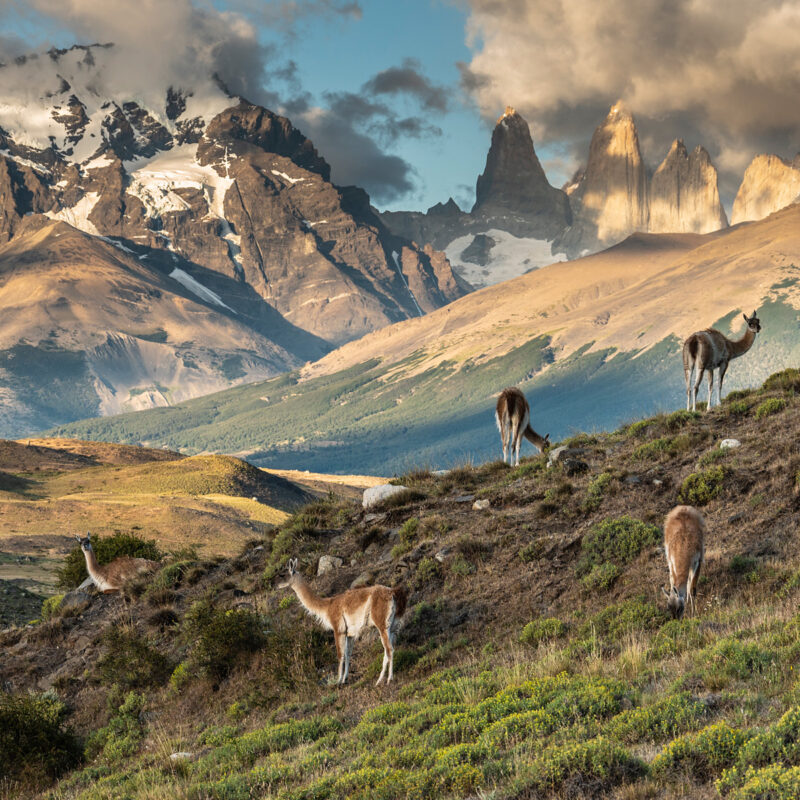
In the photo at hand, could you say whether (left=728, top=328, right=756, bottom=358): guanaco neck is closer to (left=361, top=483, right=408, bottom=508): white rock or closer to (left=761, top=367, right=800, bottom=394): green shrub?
(left=761, top=367, right=800, bottom=394): green shrub

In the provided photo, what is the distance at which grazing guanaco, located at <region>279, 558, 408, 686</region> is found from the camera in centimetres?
1415

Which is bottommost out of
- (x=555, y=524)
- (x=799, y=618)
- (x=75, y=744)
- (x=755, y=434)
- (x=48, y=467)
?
(x=75, y=744)

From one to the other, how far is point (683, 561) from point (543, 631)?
2.83 metres

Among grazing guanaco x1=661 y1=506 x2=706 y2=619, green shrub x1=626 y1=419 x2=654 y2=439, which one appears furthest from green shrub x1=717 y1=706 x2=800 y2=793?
green shrub x1=626 y1=419 x2=654 y2=439

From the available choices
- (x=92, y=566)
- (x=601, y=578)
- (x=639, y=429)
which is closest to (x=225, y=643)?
(x=601, y=578)

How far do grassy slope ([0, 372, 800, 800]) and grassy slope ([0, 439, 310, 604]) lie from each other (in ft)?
63.1

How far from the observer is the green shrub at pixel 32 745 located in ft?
50.7

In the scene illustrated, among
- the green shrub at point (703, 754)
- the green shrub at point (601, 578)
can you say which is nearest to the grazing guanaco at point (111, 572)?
the green shrub at point (601, 578)

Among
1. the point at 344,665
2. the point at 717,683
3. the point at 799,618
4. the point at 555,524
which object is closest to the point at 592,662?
the point at 717,683

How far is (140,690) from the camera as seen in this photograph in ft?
61.2

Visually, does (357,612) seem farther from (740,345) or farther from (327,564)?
(740,345)

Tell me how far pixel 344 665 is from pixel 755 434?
12278 millimetres

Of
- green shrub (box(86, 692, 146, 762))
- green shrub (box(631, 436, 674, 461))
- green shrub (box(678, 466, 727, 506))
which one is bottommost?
green shrub (box(86, 692, 146, 762))

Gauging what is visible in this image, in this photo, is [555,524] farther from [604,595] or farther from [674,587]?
[674,587]
